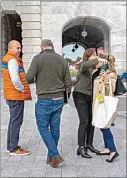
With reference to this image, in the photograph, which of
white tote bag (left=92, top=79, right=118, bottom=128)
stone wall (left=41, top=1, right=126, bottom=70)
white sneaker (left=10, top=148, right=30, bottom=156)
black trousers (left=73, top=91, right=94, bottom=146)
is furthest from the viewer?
stone wall (left=41, top=1, right=126, bottom=70)

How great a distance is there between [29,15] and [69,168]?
53.5 ft

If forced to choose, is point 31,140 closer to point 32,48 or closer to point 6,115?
point 6,115

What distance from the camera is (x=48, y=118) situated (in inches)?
211

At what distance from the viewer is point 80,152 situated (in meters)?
5.89

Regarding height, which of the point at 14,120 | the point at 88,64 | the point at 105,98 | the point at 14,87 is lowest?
the point at 14,120

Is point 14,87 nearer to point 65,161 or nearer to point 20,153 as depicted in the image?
point 20,153

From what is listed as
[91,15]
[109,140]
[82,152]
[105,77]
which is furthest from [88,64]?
[91,15]

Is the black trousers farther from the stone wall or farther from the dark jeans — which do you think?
the stone wall

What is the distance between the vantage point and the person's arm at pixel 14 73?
5.61 meters

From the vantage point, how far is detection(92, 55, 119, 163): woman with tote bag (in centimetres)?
545

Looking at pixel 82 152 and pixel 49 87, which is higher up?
pixel 49 87

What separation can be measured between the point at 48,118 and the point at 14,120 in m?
0.81

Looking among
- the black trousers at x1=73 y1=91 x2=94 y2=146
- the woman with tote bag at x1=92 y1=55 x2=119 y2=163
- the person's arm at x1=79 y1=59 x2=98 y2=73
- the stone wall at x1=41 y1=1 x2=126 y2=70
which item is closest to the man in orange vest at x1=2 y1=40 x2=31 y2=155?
the black trousers at x1=73 y1=91 x2=94 y2=146

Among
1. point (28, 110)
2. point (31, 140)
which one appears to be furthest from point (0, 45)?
point (31, 140)
